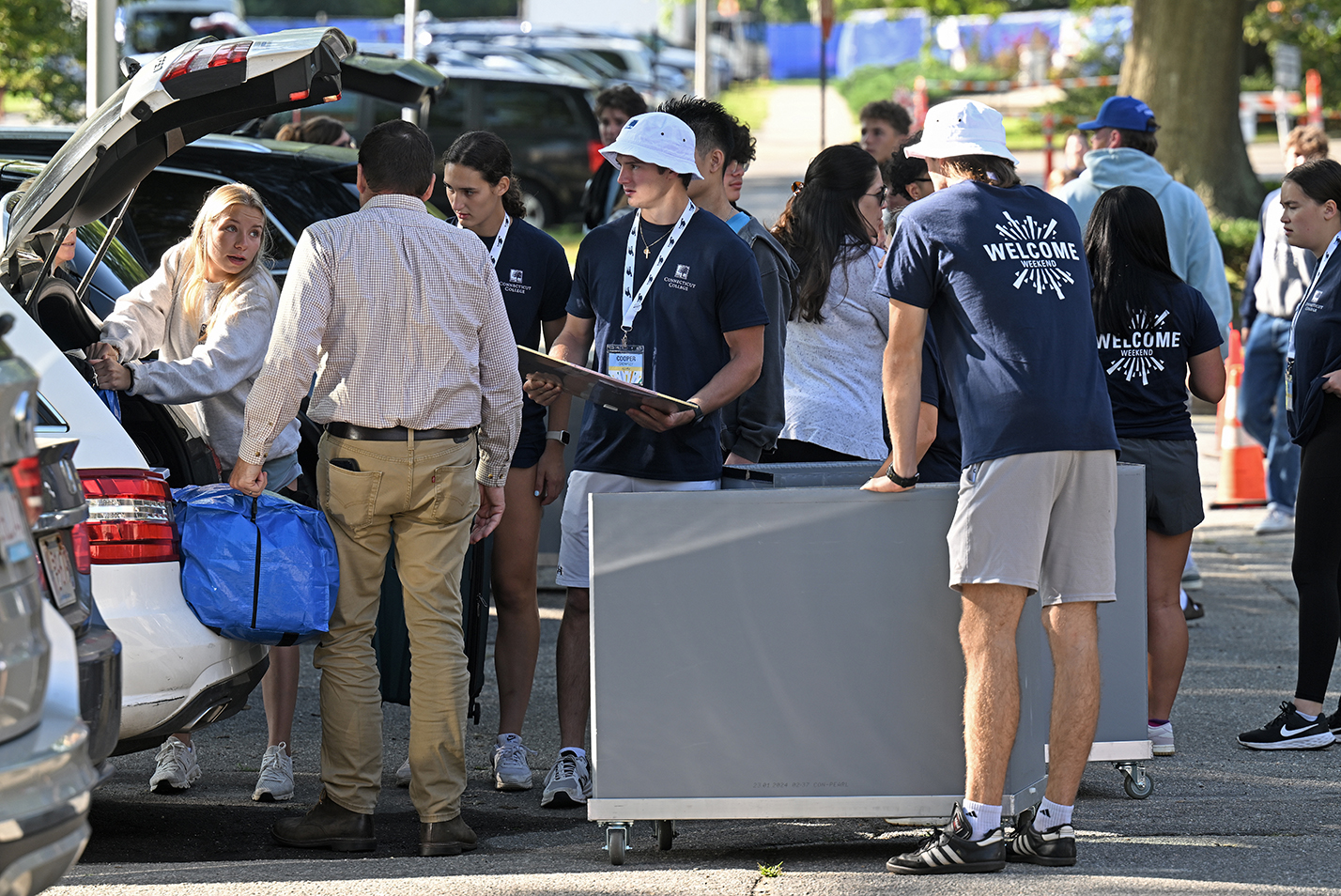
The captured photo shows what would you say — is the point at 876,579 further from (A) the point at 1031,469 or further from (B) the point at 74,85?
(B) the point at 74,85

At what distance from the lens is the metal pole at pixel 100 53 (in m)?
7.20

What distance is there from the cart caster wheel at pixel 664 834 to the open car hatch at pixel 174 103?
230 cm

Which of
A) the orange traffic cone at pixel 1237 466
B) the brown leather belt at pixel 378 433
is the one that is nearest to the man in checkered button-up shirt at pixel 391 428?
the brown leather belt at pixel 378 433

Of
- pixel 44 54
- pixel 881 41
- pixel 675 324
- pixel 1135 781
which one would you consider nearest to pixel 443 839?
pixel 675 324

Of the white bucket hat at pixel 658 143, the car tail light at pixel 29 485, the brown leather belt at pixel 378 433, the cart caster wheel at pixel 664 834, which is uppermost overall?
the white bucket hat at pixel 658 143

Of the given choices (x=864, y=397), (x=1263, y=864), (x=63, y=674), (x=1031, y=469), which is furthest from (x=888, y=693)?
(x=63, y=674)

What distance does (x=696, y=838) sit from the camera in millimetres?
4734

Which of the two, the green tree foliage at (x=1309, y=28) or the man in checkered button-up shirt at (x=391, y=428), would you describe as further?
the green tree foliage at (x=1309, y=28)

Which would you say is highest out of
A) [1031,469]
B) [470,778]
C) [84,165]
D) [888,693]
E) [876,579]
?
[84,165]

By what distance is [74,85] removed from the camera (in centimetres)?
1347

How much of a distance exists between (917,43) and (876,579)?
54.6m

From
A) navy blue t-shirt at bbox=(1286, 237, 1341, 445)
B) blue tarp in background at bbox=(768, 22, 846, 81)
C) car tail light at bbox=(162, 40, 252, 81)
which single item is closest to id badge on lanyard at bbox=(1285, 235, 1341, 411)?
navy blue t-shirt at bbox=(1286, 237, 1341, 445)

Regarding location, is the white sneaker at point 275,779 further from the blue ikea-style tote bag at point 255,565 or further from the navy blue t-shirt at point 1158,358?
the navy blue t-shirt at point 1158,358

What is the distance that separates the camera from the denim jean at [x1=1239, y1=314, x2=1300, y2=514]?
348 inches
